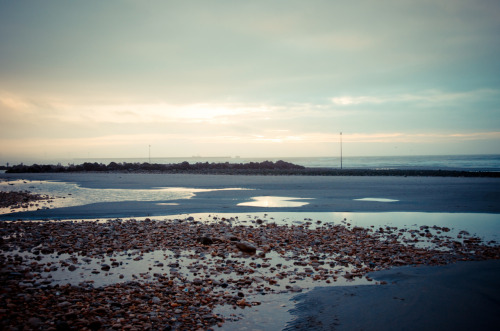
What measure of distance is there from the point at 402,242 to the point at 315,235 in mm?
2713

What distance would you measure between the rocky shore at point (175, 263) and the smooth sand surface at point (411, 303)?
0.69 m

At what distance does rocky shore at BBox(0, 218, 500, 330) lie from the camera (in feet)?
18.0

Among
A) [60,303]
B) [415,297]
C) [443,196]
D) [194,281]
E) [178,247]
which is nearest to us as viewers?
[60,303]

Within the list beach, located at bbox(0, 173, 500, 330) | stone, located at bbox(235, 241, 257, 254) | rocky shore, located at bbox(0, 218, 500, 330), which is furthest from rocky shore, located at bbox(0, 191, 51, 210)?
stone, located at bbox(235, 241, 257, 254)

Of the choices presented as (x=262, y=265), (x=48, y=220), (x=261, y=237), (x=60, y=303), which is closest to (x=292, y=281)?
(x=262, y=265)

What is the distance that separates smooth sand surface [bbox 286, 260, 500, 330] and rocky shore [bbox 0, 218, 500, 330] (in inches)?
27.3

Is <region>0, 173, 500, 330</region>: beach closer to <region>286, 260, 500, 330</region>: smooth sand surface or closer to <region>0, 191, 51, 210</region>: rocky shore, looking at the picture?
<region>286, 260, 500, 330</region>: smooth sand surface

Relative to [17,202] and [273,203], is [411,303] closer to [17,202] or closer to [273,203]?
[273,203]

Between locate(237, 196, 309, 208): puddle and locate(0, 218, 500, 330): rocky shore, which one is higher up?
locate(237, 196, 309, 208): puddle

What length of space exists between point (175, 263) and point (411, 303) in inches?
212

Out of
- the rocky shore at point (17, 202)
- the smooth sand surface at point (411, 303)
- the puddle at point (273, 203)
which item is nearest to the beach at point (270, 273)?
the smooth sand surface at point (411, 303)

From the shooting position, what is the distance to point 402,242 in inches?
400

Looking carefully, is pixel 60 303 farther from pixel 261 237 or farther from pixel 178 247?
pixel 261 237

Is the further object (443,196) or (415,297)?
(443,196)
